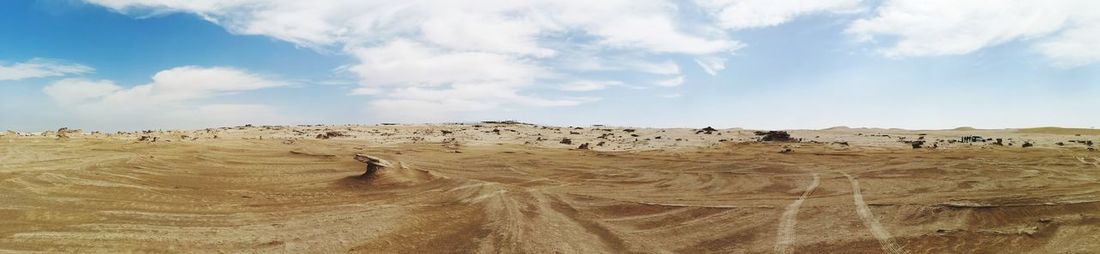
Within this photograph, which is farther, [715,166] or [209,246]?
[715,166]

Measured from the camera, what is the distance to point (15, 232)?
6.12m

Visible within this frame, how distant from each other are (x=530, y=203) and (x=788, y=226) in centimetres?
344

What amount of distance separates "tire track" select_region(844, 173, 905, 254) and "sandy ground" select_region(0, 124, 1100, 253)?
0.13ft

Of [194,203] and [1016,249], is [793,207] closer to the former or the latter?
[1016,249]

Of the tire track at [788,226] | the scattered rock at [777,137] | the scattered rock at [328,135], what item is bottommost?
the tire track at [788,226]

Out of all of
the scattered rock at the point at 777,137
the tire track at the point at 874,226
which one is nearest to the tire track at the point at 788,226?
the tire track at the point at 874,226

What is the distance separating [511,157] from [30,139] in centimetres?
1073

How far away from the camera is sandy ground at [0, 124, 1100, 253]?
20.6ft

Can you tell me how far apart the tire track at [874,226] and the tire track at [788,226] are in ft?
2.37

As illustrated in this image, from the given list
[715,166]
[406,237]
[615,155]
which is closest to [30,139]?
[406,237]

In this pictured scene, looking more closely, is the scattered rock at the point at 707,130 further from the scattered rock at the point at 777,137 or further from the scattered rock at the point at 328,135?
the scattered rock at the point at 328,135

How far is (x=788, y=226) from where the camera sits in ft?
23.8

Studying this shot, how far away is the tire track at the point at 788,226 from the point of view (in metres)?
6.31

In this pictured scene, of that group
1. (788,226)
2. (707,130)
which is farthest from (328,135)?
(788,226)
